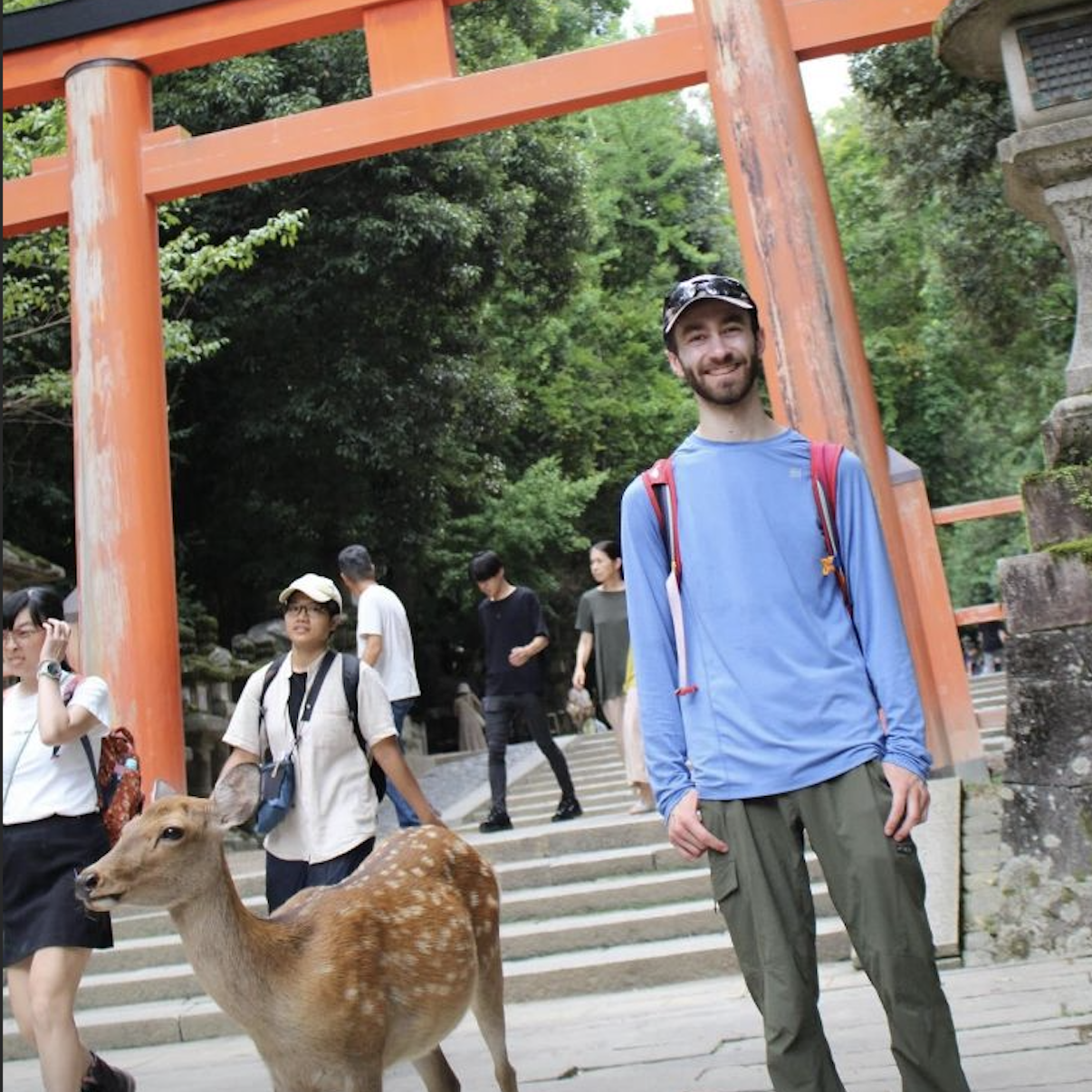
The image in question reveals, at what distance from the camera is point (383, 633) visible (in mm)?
6988

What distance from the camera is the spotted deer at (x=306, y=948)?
9.46 feet

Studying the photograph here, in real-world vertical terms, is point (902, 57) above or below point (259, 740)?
above

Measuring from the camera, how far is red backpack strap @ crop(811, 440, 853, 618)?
2.44m

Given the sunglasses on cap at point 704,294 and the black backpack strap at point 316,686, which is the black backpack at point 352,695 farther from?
the sunglasses on cap at point 704,294

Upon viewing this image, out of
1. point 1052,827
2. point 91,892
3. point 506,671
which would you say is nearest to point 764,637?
point 91,892

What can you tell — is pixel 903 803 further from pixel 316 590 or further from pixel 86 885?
pixel 316 590

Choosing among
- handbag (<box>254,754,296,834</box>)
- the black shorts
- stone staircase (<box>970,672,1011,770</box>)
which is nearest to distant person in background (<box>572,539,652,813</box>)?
stone staircase (<box>970,672,1011,770</box>)

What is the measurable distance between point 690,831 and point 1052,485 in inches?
144

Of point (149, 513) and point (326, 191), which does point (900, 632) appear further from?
point (326, 191)

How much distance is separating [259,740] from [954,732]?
17.5ft

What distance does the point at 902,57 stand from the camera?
1220 cm

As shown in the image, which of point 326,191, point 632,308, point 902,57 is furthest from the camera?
point 632,308

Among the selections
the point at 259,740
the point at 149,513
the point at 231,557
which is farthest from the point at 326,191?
the point at 259,740

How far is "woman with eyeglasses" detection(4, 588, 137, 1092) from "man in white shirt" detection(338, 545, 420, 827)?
→ 120 inches
